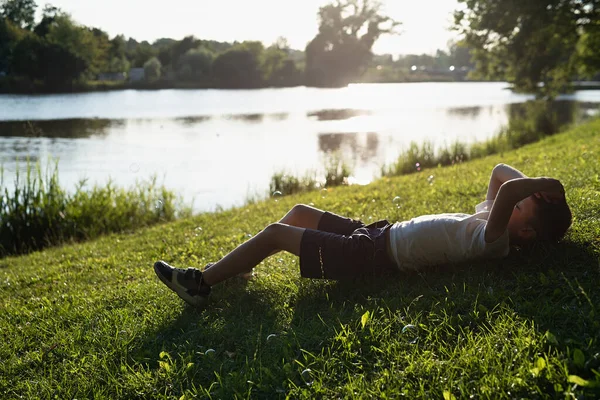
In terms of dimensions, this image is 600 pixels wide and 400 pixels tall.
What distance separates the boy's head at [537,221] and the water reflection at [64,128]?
21.8 m

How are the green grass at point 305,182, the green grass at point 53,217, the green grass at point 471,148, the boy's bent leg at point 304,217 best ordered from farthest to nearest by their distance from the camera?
the green grass at point 471,148 → the green grass at point 305,182 → the green grass at point 53,217 → the boy's bent leg at point 304,217

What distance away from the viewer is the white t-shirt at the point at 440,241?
371cm

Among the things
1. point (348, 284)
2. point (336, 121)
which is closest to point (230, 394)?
point (348, 284)

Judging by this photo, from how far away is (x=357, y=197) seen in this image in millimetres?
8125

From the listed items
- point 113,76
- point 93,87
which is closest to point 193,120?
point 93,87

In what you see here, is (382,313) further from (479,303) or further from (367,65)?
(367,65)

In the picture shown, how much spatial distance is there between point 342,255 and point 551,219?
54.7 inches

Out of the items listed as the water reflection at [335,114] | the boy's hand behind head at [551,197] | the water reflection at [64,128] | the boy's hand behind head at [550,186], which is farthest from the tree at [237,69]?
the boy's hand behind head at [550,186]

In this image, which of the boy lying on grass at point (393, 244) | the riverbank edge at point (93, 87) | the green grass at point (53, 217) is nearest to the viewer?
the boy lying on grass at point (393, 244)

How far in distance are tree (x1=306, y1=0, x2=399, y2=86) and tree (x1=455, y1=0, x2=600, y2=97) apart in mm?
59452

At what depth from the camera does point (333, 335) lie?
10.5 ft

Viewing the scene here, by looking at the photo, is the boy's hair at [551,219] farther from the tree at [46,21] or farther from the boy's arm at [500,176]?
the tree at [46,21]

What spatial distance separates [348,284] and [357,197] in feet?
14.0

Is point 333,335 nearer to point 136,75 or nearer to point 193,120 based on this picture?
point 193,120
